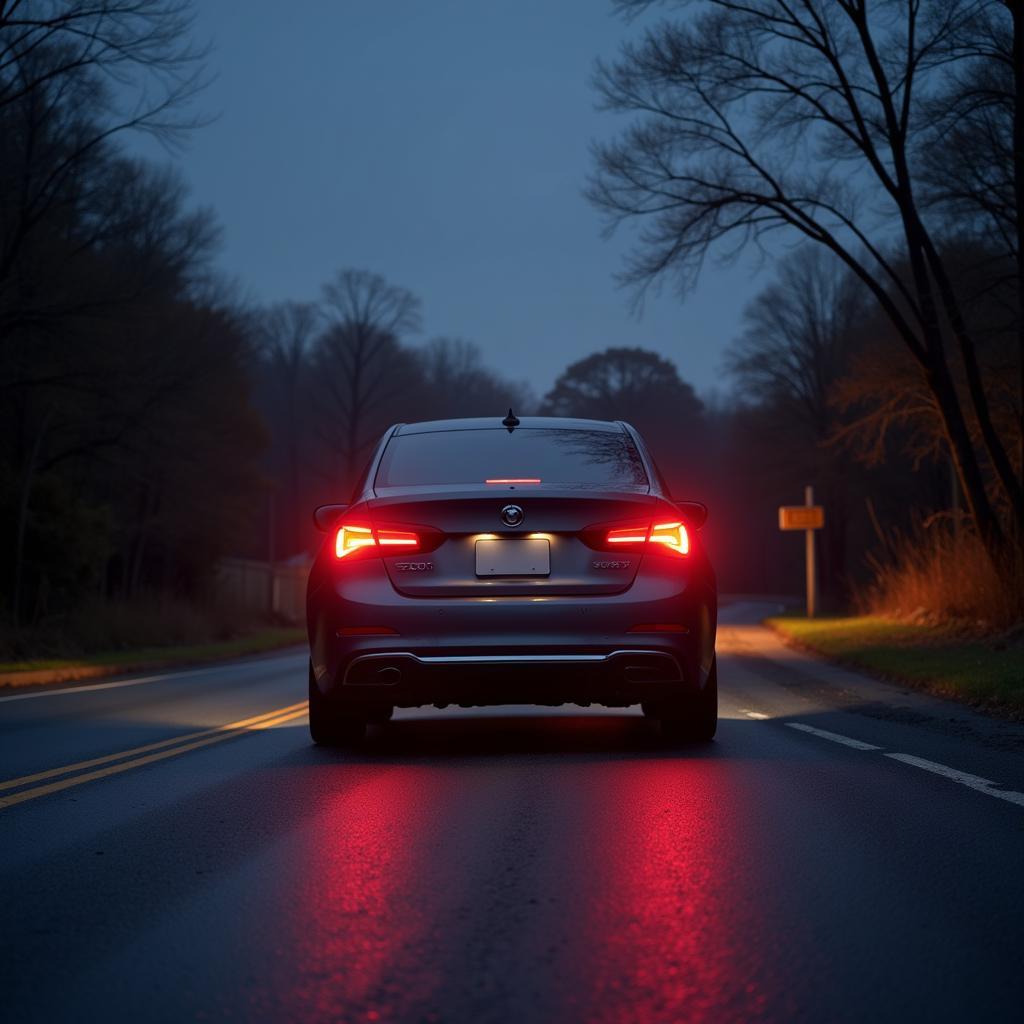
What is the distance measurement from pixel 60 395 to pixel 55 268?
321cm

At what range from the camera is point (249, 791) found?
272 inches

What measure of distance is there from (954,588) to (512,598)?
645 inches

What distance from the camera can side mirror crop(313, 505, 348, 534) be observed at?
8367mm

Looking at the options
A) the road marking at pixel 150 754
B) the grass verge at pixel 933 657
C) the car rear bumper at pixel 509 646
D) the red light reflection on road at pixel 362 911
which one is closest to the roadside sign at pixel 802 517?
the grass verge at pixel 933 657

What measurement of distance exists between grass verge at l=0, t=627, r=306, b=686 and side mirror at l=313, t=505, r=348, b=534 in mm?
9665

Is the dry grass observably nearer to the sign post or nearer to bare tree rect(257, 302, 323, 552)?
the sign post

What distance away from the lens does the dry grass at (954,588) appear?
19891mm

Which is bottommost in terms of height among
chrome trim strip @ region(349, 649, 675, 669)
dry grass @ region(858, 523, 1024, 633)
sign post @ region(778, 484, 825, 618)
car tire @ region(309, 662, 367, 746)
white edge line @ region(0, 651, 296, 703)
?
white edge line @ region(0, 651, 296, 703)

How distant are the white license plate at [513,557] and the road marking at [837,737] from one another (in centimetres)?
236

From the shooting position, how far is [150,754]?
863 centimetres

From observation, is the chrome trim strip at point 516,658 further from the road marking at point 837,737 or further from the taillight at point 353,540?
the road marking at point 837,737

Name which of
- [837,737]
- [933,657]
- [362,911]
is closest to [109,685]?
[933,657]

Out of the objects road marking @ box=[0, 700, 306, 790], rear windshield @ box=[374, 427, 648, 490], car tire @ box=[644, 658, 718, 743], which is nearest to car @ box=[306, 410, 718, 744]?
rear windshield @ box=[374, 427, 648, 490]

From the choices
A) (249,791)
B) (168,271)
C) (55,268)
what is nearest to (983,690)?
(249,791)
